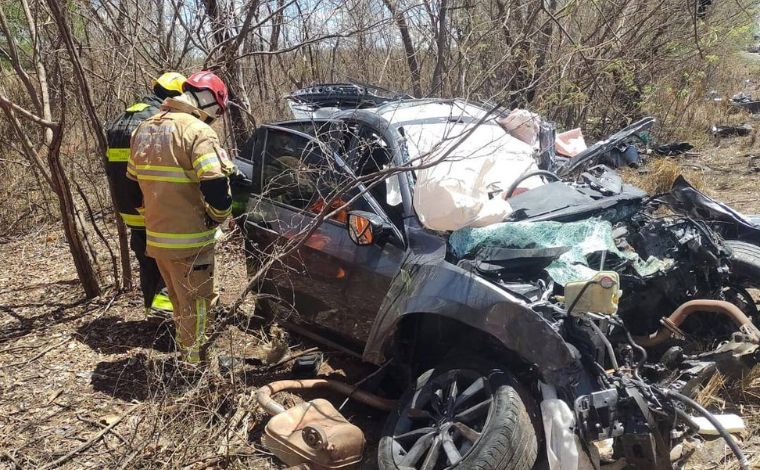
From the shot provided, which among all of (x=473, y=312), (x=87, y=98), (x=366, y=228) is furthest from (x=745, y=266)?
(x=87, y=98)

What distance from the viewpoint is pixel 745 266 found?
130 inches

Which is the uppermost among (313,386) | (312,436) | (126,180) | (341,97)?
(341,97)

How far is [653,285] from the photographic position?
3.19 metres

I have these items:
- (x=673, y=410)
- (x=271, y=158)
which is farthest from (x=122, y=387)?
(x=673, y=410)

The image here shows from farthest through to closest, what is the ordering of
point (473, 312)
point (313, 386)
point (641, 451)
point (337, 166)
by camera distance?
point (337, 166), point (313, 386), point (473, 312), point (641, 451)

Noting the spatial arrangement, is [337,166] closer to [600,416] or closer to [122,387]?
[122,387]

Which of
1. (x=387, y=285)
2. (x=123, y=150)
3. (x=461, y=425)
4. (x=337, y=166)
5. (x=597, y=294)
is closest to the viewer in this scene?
(x=597, y=294)

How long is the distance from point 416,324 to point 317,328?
912 mm

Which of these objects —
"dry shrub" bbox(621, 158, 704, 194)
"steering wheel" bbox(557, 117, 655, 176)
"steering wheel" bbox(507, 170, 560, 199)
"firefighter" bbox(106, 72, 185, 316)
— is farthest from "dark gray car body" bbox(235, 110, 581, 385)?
"dry shrub" bbox(621, 158, 704, 194)

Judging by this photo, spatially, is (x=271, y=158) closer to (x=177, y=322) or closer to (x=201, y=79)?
(x=201, y=79)

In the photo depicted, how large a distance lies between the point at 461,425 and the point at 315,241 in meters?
1.55

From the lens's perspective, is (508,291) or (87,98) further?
(87,98)

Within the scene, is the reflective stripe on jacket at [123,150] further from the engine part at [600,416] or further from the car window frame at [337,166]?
the engine part at [600,416]

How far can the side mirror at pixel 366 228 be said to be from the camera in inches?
128
